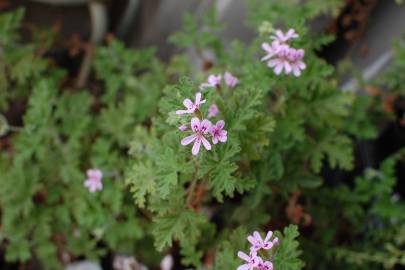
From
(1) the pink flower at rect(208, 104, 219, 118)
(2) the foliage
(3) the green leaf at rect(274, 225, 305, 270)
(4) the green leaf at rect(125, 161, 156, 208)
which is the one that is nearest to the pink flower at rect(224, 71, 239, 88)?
(2) the foliage

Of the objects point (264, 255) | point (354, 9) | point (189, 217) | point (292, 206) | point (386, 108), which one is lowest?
point (264, 255)

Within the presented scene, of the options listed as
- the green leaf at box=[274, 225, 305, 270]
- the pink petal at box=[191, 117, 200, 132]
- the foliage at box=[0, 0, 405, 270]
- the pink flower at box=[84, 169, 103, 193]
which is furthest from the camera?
the pink flower at box=[84, 169, 103, 193]

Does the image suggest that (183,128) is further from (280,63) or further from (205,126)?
(280,63)

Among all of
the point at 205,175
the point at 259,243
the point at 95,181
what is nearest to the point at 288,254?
the point at 259,243

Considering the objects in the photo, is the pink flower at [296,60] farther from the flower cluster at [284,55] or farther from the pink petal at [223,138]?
the pink petal at [223,138]

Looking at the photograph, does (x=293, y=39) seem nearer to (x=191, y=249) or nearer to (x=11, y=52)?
(x=191, y=249)

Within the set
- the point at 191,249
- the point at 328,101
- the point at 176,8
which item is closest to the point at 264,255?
the point at 191,249

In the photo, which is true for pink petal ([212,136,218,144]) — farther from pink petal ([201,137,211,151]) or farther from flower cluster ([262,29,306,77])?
flower cluster ([262,29,306,77])

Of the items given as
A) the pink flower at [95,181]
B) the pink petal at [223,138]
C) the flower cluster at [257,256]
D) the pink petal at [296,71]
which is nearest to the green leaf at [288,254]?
the flower cluster at [257,256]
